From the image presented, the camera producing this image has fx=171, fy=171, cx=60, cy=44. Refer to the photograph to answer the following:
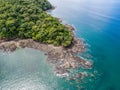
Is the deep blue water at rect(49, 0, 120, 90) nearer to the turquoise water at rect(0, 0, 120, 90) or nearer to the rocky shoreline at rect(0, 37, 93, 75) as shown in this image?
the turquoise water at rect(0, 0, 120, 90)

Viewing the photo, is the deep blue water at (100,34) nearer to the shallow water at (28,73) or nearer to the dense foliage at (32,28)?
the shallow water at (28,73)

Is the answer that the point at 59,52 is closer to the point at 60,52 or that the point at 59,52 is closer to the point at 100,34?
the point at 60,52

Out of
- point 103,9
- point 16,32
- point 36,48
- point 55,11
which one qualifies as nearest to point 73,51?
point 36,48

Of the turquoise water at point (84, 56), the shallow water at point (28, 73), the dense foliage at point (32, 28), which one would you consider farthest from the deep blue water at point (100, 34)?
the dense foliage at point (32, 28)

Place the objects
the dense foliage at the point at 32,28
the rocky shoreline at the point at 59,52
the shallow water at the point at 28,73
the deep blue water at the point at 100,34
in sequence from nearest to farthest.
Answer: the shallow water at the point at 28,73 < the deep blue water at the point at 100,34 < the rocky shoreline at the point at 59,52 < the dense foliage at the point at 32,28

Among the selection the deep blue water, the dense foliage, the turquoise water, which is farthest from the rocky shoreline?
the deep blue water

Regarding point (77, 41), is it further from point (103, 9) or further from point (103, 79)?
point (103, 9)
